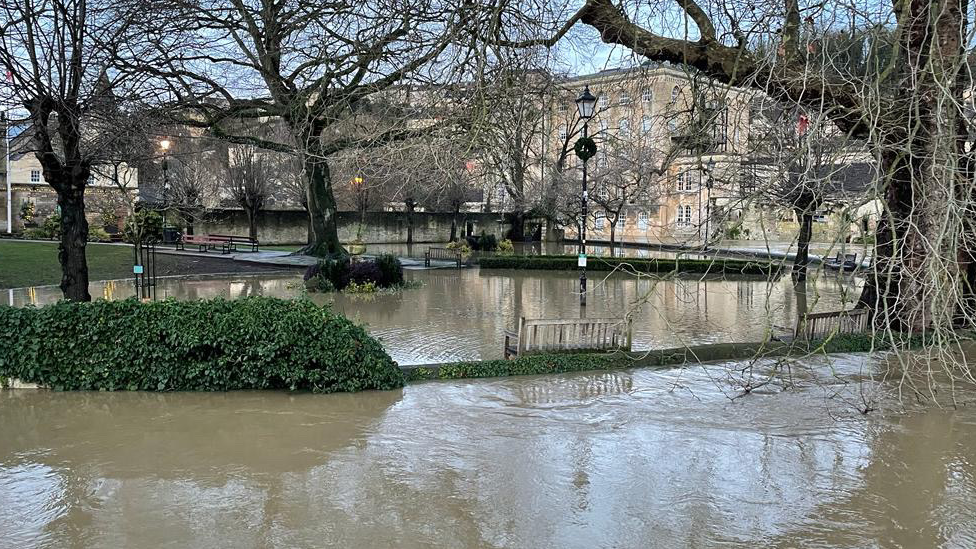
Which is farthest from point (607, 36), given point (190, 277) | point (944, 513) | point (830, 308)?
point (190, 277)

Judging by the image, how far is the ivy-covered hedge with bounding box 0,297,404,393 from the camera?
28.5ft

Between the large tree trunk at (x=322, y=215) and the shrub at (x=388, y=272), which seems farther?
the large tree trunk at (x=322, y=215)

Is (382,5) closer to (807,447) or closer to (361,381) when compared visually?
(361,381)

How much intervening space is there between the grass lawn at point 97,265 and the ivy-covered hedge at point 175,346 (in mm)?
13176

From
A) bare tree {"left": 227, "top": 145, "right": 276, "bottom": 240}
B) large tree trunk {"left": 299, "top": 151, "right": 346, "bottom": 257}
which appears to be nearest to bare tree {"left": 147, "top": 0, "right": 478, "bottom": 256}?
large tree trunk {"left": 299, "top": 151, "right": 346, "bottom": 257}

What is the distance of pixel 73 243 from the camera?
42.3ft

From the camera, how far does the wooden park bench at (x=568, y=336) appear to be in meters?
10.6

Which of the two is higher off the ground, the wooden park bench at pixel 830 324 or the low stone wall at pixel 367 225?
the low stone wall at pixel 367 225

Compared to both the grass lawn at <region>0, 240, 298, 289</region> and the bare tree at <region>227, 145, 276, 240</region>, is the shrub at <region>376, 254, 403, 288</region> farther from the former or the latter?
the bare tree at <region>227, 145, 276, 240</region>

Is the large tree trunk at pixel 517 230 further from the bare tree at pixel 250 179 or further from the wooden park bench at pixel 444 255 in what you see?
the bare tree at pixel 250 179

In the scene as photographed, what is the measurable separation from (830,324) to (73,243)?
13.2 m

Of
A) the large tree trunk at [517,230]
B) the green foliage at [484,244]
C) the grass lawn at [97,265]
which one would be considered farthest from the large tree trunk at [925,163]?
the large tree trunk at [517,230]

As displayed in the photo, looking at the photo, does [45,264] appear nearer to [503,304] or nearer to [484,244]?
[503,304]

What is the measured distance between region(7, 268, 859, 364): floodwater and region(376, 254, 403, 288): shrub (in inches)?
28.7
